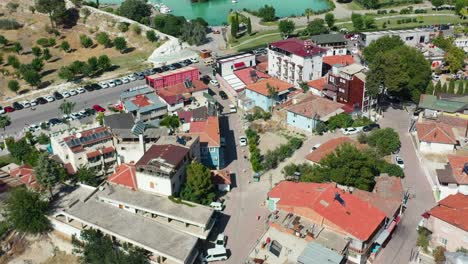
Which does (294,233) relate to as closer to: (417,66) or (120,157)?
(120,157)

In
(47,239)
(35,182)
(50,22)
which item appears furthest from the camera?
(50,22)

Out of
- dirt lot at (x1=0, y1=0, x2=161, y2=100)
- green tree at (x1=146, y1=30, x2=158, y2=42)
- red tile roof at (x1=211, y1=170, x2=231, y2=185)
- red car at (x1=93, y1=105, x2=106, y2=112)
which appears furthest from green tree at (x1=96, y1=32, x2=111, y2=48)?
red tile roof at (x1=211, y1=170, x2=231, y2=185)

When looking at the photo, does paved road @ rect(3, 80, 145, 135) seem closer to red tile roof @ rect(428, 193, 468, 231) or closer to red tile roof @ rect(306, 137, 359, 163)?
red tile roof @ rect(306, 137, 359, 163)

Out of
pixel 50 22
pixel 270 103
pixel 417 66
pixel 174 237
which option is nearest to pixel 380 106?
pixel 417 66

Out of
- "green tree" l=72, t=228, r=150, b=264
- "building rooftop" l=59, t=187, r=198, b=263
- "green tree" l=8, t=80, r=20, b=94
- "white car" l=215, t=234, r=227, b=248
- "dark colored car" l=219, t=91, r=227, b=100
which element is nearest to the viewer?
"green tree" l=72, t=228, r=150, b=264

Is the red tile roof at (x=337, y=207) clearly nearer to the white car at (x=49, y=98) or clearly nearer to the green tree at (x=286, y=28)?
the white car at (x=49, y=98)

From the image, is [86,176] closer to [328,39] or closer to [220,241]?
[220,241]
